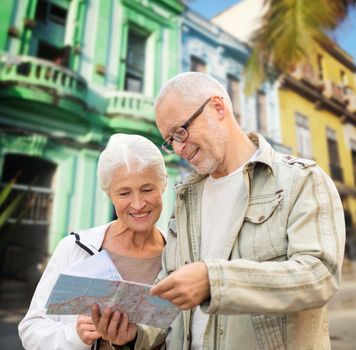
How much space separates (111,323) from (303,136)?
12207mm

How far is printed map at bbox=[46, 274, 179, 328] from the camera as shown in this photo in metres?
0.98

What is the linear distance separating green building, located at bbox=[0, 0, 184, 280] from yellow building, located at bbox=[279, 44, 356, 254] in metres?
5.95

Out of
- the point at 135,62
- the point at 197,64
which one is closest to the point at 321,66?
the point at 197,64

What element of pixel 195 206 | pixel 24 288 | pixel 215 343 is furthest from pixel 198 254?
pixel 24 288

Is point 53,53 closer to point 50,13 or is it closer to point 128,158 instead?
point 50,13

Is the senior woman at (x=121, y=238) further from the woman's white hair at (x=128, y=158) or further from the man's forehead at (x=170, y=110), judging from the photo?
the man's forehead at (x=170, y=110)

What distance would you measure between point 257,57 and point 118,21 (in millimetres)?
3363

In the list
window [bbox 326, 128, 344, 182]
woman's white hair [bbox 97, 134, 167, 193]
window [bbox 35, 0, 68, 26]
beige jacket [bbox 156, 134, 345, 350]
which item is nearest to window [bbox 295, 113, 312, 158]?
window [bbox 326, 128, 344, 182]

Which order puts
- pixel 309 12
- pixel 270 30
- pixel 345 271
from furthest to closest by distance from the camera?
pixel 345 271 → pixel 270 30 → pixel 309 12

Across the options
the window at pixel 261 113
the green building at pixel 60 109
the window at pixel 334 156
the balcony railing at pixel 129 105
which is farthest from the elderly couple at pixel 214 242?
the window at pixel 334 156

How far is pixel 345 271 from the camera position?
460 inches

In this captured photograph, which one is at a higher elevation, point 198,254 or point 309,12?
point 309,12

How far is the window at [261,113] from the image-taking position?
10771mm

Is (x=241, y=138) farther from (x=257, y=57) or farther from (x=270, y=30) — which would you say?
(x=257, y=57)
